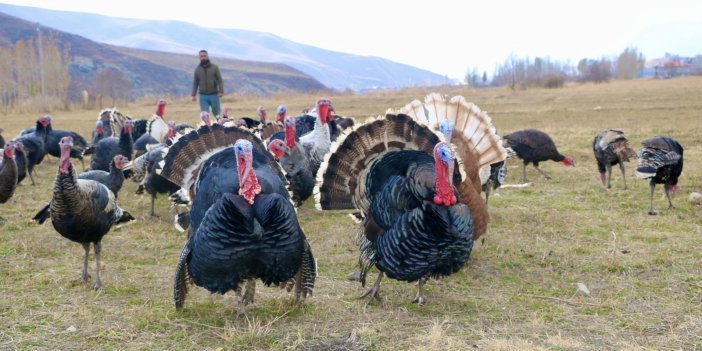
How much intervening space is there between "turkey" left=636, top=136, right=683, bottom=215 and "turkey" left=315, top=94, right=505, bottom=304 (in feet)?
9.73

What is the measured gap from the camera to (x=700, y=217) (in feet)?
22.2

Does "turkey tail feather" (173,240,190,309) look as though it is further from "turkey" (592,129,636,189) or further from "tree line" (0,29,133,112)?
"tree line" (0,29,133,112)

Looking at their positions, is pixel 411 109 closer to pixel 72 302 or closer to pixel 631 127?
pixel 72 302

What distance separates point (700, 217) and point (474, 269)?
3.13m

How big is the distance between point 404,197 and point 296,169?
345cm

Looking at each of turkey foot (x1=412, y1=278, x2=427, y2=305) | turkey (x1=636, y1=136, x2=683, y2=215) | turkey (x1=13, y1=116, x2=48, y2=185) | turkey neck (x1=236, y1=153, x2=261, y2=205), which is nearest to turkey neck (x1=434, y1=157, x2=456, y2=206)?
turkey foot (x1=412, y1=278, x2=427, y2=305)

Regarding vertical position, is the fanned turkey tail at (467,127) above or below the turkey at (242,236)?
above

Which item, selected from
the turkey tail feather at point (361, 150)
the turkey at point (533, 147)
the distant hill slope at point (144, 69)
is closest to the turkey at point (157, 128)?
the turkey at point (533, 147)

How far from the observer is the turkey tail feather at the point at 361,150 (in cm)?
466

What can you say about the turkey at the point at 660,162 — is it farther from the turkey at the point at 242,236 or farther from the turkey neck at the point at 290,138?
the turkey at the point at 242,236

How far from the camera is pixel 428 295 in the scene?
4.70 metres

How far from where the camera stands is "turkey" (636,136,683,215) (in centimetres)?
701

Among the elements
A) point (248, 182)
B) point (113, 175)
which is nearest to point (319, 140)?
point (113, 175)

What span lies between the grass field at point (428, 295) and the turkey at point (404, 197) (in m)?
0.42
